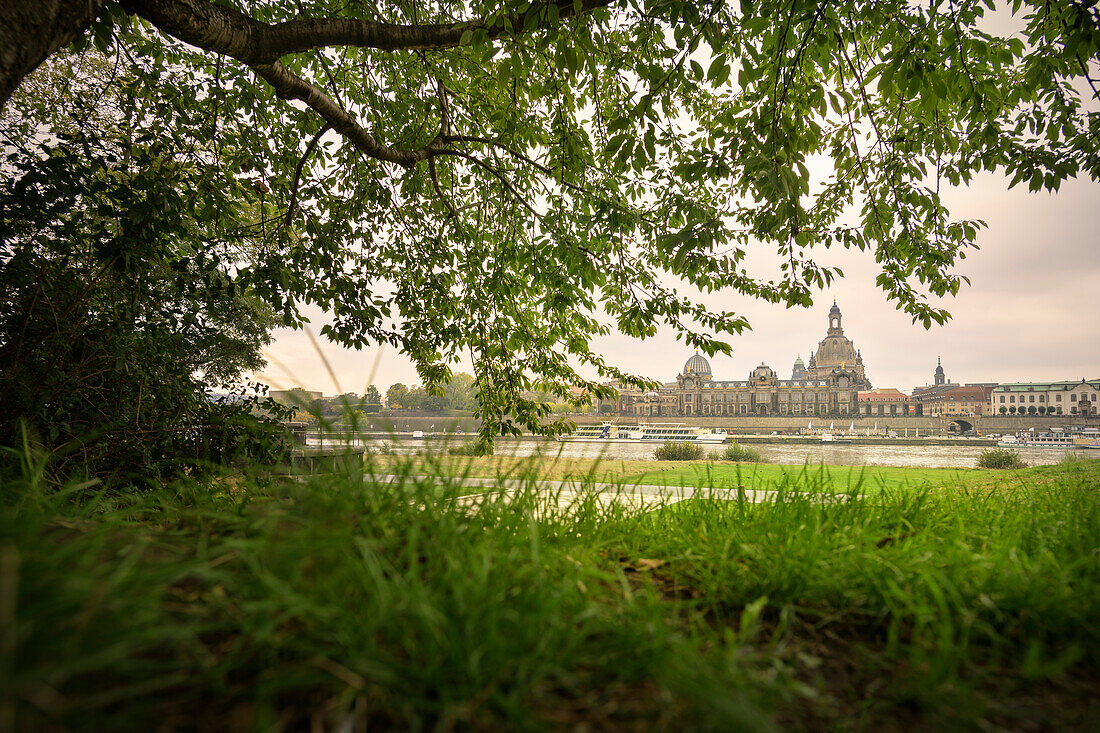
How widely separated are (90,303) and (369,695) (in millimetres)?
3736

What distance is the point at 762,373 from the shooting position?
61.6 metres

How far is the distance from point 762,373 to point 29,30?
6746 centimetres

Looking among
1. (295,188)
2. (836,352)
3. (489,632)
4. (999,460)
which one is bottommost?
(999,460)

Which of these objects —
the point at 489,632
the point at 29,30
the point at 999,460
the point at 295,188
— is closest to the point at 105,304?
the point at 295,188

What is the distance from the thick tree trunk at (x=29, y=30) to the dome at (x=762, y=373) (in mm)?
65409

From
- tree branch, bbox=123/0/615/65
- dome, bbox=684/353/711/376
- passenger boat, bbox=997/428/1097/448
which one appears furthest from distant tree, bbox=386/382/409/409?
dome, bbox=684/353/711/376

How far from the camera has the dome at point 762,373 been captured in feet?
199

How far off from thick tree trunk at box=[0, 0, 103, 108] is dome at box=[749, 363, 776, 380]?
65.4m

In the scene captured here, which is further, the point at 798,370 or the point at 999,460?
the point at 798,370

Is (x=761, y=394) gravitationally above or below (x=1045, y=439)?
above

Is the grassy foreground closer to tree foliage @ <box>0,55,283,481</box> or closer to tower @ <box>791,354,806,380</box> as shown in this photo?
tree foliage @ <box>0,55,283,481</box>

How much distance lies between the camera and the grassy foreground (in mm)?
625

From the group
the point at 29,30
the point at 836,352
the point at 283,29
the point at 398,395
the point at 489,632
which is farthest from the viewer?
the point at 836,352

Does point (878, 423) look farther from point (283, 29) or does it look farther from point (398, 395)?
point (283, 29)
